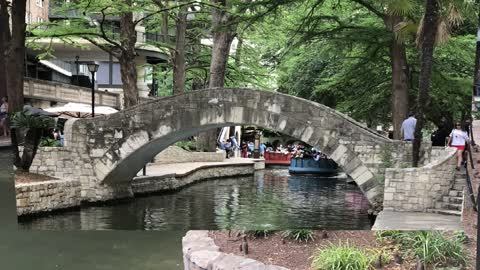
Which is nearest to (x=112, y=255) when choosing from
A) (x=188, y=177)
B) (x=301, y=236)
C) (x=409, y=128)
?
(x=301, y=236)

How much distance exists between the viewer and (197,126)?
272cm

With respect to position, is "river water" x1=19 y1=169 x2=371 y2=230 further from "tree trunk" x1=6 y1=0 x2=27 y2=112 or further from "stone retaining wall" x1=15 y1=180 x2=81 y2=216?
"tree trunk" x1=6 y1=0 x2=27 y2=112

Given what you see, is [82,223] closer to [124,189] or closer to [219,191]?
[124,189]

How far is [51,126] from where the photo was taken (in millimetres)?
2219

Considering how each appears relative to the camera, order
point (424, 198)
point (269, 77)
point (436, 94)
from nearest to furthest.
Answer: point (436, 94)
point (269, 77)
point (424, 198)

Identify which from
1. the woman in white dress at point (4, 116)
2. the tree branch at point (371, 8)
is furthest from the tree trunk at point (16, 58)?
the tree branch at point (371, 8)

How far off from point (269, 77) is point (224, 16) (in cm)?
33

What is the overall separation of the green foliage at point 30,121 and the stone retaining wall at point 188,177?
0.48 metres

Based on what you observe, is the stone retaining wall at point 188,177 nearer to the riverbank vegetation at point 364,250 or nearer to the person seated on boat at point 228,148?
the person seated on boat at point 228,148

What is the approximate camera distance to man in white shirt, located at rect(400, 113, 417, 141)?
2.13 m

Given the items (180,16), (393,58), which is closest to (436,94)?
(393,58)

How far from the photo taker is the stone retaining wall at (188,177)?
2.44 meters

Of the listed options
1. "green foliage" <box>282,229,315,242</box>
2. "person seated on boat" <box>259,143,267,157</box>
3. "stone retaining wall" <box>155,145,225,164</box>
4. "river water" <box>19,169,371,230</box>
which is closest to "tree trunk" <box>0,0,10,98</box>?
"river water" <box>19,169,371,230</box>

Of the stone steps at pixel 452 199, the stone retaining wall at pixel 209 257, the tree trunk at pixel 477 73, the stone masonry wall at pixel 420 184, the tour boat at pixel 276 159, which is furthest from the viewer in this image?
the stone retaining wall at pixel 209 257
